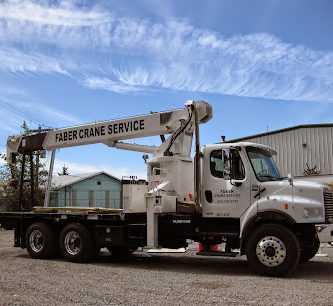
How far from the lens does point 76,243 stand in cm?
1332

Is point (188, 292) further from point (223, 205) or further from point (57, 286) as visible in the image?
point (223, 205)

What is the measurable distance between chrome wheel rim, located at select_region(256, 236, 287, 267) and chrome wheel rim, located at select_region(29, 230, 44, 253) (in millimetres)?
6591

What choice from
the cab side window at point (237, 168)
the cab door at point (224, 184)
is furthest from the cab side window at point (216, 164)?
the cab side window at point (237, 168)

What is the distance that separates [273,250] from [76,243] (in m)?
5.57

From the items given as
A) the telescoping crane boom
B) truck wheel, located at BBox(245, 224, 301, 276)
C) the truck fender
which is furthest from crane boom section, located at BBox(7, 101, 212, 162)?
truck wheel, located at BBox(245, 224, 301, 276)

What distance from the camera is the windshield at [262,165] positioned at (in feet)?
36.6

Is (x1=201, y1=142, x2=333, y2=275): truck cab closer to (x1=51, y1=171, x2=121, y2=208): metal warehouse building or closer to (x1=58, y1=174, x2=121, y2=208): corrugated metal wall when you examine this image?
(x1=51, y1=171, x2=121, y2=208): metal warehouse building

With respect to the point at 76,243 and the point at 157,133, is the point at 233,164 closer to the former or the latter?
the point at 157,133

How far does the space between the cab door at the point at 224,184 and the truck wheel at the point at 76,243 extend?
337 centimetres

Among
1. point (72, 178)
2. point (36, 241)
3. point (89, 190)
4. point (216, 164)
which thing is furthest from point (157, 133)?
point (89, 190)

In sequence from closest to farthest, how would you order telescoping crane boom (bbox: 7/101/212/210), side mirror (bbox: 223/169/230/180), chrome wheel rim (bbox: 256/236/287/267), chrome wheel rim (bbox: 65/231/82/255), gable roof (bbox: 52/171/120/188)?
chrome wheel rim (bbox: 256/236/287/267) < side mirror (bbox: 223/169/230/180) < telescoping crane boom (bbox: 7/101/212/210) < chrome wheel rim (bbox: 65/231/82/255) < gable roof (bbox: 52/171/120/188)

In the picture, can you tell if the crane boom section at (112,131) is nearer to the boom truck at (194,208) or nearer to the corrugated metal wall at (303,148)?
the boom truck at (194,208)

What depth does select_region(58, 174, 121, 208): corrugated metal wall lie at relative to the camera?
48.1 meters

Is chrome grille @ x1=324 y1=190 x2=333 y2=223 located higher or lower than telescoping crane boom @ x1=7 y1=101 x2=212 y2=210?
lower
